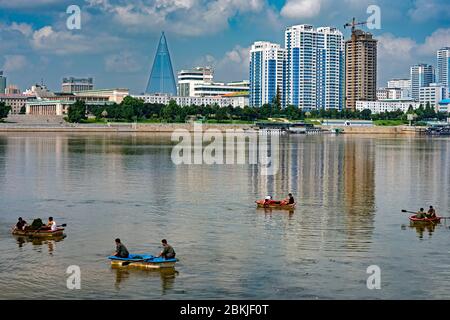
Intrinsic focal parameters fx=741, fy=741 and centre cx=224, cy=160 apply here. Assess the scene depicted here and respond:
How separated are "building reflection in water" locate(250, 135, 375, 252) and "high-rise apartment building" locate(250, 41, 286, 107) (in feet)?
417

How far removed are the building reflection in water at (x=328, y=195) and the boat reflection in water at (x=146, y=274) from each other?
4.70 m

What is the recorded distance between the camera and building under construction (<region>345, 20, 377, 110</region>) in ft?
601

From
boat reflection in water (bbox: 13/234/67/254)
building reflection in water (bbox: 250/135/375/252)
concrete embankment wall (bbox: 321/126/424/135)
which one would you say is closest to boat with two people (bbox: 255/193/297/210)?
building reflection in water (bbox: 250/135/375/252)

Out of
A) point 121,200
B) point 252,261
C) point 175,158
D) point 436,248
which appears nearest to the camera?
point 252,261

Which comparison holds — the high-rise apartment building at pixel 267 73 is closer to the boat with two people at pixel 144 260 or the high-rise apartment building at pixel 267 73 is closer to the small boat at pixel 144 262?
the boat with two people at pixel 144 260

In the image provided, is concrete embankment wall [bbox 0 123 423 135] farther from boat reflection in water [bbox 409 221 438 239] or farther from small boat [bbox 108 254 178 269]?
small boat [bbox 108 254 178 269]

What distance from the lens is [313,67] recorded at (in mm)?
180500

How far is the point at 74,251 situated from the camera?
20469mm

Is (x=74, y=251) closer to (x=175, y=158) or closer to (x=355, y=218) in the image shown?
(x=355, y=218)

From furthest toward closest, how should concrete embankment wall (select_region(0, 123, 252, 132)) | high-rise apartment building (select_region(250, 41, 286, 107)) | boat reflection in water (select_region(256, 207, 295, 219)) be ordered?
high-rise apartment building (select_region(250, 41, 286, 107)), concrete embankment wall (select_region(0, 123, 252, 132)), boat reflection in water (select_region(256, 207, 295, 219))

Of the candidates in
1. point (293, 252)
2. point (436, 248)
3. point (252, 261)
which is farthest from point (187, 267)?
point (436, 248)

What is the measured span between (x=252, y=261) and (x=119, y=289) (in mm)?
4013

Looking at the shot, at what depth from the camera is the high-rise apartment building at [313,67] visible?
179 metres

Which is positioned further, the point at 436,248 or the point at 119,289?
the point at 436,248
